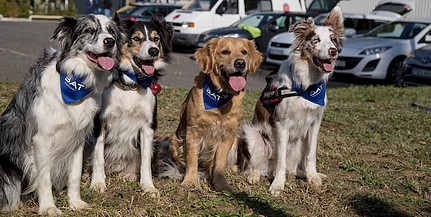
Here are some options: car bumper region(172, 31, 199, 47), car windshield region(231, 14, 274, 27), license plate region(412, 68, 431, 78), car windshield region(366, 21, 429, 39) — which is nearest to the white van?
car bumper region(172, 31, 199, 47)

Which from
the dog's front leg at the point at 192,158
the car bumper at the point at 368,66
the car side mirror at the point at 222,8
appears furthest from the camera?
the car side mirror at the point at 222,8

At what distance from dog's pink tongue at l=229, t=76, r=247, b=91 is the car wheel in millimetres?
11058

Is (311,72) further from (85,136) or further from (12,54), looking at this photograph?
(12,54)

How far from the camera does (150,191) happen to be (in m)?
5.67

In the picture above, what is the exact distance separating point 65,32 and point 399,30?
558 inches

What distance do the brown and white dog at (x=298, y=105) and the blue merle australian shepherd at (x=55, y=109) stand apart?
1.80m

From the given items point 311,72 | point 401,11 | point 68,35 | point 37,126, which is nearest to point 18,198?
point 37,126

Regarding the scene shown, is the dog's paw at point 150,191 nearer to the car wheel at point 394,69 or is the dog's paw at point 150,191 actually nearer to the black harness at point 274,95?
the black harness at point 274,95

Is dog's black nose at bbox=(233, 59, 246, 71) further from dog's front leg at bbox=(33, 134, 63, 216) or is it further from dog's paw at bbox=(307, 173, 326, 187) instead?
dog's front leg at bbox=(33, 134, 63, 216)

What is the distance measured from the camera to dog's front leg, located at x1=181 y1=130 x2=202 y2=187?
609 centimetres

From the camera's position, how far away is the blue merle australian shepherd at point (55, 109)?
478 cm

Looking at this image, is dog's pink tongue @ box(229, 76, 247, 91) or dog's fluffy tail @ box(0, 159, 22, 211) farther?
dog's pink tongue @ box(229, 76, 247, 91)

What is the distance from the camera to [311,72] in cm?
606

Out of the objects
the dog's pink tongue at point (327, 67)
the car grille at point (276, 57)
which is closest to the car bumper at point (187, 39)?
the car grille at point (276, 57)
